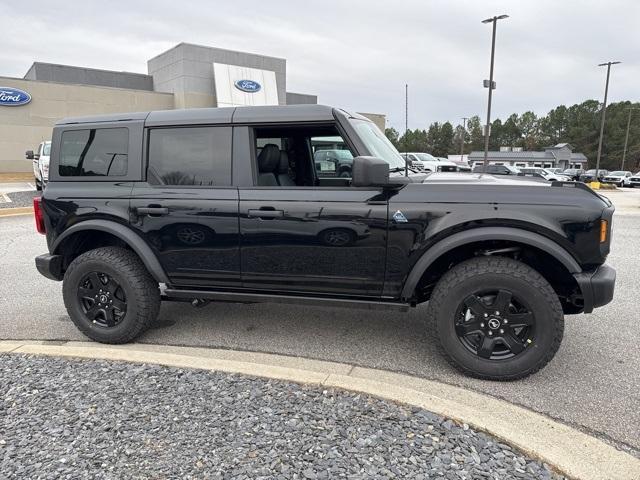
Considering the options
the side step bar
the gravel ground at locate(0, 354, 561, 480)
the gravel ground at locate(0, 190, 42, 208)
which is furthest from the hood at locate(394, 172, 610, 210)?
the gravel ground at locate(0, 190, 42, 208)

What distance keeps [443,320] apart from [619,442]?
1.15 meters

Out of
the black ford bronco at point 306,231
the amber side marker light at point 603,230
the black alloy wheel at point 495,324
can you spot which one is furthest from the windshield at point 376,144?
the amber side marker light at point 603,230

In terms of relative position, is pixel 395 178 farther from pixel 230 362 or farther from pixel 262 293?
pixel 230 362

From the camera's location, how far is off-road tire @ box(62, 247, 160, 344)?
3.68 m

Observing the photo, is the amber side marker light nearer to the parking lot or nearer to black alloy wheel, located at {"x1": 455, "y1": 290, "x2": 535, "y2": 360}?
black alloy wheel, located at {"x1": 455, "y1": 290, "x2": 535, "y2": 360}

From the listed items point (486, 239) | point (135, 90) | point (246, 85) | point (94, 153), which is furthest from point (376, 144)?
point (135, 90)

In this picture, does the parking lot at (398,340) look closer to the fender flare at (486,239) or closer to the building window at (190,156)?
the fender flare at (486,239)

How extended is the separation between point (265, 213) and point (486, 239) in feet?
5.02

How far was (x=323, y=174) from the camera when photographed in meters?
4.03

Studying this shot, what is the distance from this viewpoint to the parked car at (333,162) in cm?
374

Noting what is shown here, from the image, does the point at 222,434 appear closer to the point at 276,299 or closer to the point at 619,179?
the point at 276,299

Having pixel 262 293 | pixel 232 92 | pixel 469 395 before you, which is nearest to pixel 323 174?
pixel 262 293

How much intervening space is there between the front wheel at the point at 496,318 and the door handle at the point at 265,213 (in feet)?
4.03

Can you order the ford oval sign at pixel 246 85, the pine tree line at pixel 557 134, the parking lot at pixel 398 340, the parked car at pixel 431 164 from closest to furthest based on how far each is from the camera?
1. the parking lot at pixel 398 340
2. the parked car at pixel 431 164
3. the ford oval sign at pixel 246 85
4. the pine tree line at pixel 557 134
